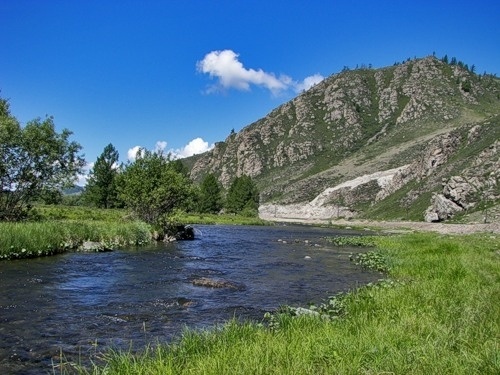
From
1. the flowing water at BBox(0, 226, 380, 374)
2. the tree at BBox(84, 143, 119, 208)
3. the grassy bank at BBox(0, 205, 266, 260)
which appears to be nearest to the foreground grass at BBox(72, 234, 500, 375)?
the flowing water at BBox(0, 226, 380, 374)

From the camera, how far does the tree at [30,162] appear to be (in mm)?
37438

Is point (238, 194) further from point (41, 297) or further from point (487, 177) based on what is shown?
point (41, 297)

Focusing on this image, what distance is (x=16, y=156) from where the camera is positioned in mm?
38000

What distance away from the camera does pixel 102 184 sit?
10525cm

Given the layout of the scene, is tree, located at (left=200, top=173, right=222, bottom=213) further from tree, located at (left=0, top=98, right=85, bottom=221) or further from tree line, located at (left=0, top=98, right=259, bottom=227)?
tree, located at (left=0, top=98, right=85, bottom=221)

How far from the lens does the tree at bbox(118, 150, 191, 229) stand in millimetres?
50812

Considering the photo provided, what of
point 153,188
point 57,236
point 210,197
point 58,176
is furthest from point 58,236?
point 210,197

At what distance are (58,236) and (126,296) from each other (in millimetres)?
16215

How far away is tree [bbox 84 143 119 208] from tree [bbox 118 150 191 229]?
5302 cm

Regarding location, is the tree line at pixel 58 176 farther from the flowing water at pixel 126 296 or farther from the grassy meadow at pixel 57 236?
the flowing water at pixel 126 296

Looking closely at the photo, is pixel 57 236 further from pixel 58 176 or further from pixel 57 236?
pixel 58 176

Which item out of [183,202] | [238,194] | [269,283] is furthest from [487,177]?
[269,283]

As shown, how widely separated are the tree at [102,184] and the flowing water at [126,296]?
76862 mm

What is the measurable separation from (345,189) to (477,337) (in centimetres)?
19543
